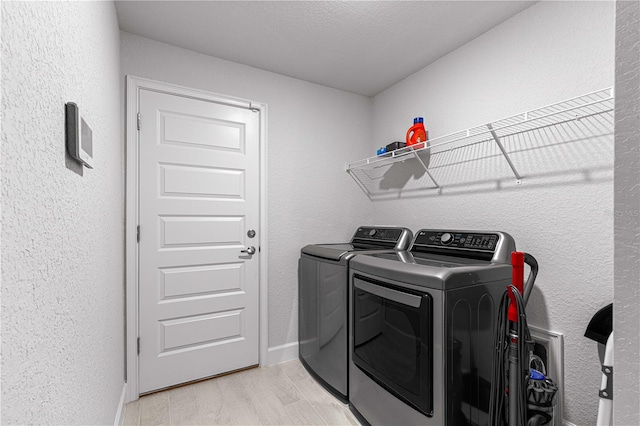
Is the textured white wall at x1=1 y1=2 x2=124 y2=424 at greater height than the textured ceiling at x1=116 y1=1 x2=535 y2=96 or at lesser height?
lesser

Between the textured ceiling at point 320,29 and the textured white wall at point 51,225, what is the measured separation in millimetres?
729

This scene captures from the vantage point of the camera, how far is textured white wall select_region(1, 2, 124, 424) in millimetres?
491

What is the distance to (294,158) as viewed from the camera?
2615mm

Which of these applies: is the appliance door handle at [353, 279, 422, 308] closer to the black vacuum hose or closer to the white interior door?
the black vacuum hose

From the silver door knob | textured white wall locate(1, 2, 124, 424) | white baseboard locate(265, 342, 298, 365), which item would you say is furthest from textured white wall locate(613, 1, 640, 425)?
white baseboard locate(265, 342, 298, 365)

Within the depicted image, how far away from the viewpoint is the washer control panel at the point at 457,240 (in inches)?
68.7

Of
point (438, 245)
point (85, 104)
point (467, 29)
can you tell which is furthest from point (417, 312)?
point (467, 29)

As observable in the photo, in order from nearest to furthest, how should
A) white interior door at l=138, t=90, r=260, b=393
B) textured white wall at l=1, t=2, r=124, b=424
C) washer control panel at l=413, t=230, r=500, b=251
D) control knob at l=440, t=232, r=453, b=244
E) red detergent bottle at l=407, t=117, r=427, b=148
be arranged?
textured white wall at l=1, t=2, r=124, b=424
washer control panel at l=413, t=230, r=500, b=251
control knob at l=440, t=232, r=453, b=244
white interior door at l=138, t=90, r=260, b=393
red detergent bottle at l=407, t=117, r=427, b=148

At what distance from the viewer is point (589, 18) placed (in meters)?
1.50

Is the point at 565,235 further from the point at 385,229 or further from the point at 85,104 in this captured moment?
the point at 85,104

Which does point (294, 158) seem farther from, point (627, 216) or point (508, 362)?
point (627, 216)

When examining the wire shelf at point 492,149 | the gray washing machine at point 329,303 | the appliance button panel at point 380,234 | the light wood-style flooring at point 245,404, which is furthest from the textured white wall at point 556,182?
the light wood-style flooring at point 245,404

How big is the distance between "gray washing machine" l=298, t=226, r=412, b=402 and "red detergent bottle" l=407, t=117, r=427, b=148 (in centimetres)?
68

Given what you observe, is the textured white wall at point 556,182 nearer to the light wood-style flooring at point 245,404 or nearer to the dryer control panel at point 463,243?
the dryer control panel at point 463,243
